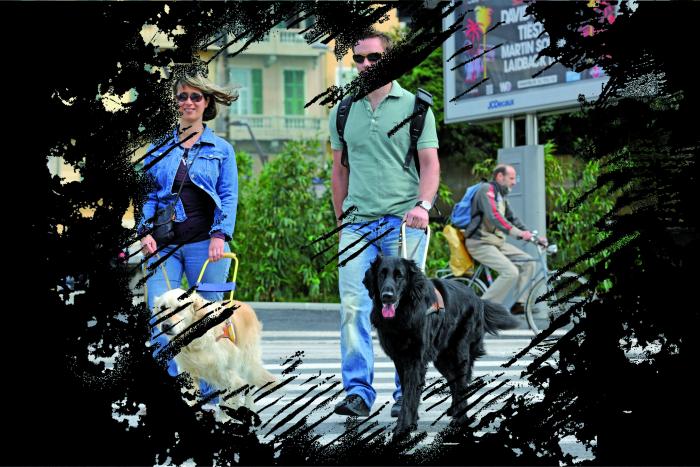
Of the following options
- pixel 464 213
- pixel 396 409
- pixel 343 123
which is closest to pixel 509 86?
pixel 464 213

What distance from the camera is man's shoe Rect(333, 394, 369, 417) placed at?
5.67 metres

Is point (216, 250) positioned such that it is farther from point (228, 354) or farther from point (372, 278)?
point (372, 278)

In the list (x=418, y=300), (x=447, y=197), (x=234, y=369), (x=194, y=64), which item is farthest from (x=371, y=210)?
(x=447, y=197)

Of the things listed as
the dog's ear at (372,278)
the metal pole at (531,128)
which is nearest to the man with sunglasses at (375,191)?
the dog's ear at (372,278)

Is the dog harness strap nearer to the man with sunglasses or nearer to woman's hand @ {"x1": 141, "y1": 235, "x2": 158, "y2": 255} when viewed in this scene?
the man with sunglasses

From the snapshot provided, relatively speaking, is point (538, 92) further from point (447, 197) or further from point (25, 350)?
point (25, 350)

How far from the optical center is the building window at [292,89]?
2226 inches

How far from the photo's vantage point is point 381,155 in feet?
19.9

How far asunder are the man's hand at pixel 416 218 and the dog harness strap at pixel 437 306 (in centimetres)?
38

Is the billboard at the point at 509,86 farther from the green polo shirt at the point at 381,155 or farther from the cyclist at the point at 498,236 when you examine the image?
the green polo shirt at the point at 381,155

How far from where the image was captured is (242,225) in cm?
1855

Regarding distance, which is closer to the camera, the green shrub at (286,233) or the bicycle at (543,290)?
the bicycle at (543,290)

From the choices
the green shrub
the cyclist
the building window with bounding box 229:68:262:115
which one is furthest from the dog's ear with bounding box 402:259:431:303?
the building window with bounding box 229:68:262:115

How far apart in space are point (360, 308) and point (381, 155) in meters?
0.88
